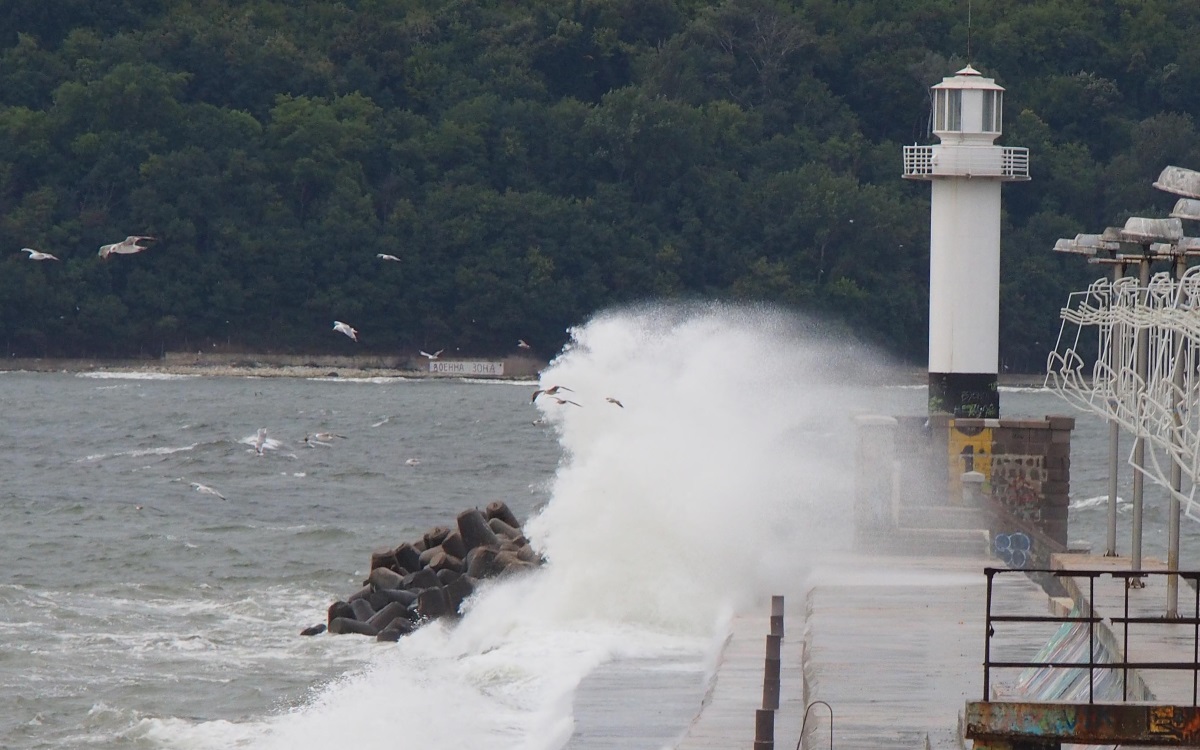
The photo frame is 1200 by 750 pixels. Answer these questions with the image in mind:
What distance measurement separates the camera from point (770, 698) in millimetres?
10938

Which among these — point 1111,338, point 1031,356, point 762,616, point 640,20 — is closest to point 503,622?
point 762,616

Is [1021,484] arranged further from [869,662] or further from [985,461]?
[869,662]

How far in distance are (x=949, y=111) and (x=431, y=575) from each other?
7806mm

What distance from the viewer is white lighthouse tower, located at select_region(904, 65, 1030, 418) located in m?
22.4

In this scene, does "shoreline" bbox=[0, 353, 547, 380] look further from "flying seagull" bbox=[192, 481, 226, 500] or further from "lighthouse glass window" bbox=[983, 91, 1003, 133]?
"lighthouse glass window" bbox=[983, 91, 1003, 133]

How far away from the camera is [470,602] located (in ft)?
62.9

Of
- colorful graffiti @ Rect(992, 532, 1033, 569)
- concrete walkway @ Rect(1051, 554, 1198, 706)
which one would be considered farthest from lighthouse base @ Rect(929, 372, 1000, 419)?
concrete walkway @ Rect(1051, 554, 1198, 706)

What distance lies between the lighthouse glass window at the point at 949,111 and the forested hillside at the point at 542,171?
2180 inches

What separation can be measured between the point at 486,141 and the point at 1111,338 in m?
74.0

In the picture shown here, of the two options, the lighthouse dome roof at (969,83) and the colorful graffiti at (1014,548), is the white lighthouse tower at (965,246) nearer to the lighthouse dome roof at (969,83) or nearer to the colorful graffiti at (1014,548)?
→ the lighthouse dome roof at (969,83)

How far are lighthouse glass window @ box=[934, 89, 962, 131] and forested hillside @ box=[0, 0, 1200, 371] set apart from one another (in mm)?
55365

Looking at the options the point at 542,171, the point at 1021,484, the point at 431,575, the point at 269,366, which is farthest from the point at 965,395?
the point at 542,171

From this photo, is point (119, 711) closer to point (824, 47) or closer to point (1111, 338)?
point (1111, 338)

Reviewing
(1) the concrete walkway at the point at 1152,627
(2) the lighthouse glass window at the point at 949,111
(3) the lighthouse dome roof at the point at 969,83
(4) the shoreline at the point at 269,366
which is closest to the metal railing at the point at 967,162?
(2) the lighthouse glass window at the point at 949,111
